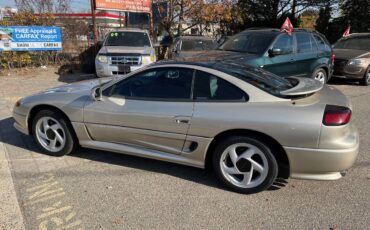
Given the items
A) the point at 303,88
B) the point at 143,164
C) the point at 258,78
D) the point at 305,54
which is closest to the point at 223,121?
the point at 258,78

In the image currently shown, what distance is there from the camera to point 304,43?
8.62 meters

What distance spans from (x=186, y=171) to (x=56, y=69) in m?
10.2

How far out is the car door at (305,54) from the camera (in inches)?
329

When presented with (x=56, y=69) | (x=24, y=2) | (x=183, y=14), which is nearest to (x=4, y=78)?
(x=56, y=69)

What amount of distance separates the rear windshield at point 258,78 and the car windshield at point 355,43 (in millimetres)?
8365

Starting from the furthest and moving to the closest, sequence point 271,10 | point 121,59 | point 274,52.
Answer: point 271,10 < point 121,59 < point 274,52

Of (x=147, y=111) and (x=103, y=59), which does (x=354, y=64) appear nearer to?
(x=103, y=59)

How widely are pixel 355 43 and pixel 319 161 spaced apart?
9696mm

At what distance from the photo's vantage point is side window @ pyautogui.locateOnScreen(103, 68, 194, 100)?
149 inches

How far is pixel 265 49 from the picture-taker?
7.53 m

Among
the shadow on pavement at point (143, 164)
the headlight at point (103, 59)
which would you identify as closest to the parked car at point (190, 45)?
the headlight at point (103, 59)

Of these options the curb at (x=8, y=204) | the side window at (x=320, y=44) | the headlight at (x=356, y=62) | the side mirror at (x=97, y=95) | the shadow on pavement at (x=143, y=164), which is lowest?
the curb at (x=8, y=204)

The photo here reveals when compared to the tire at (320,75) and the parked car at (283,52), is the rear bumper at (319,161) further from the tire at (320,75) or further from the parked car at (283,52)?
the tire at (320,75)

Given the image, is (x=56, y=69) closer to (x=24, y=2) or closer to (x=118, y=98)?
(x=24, y=2)
